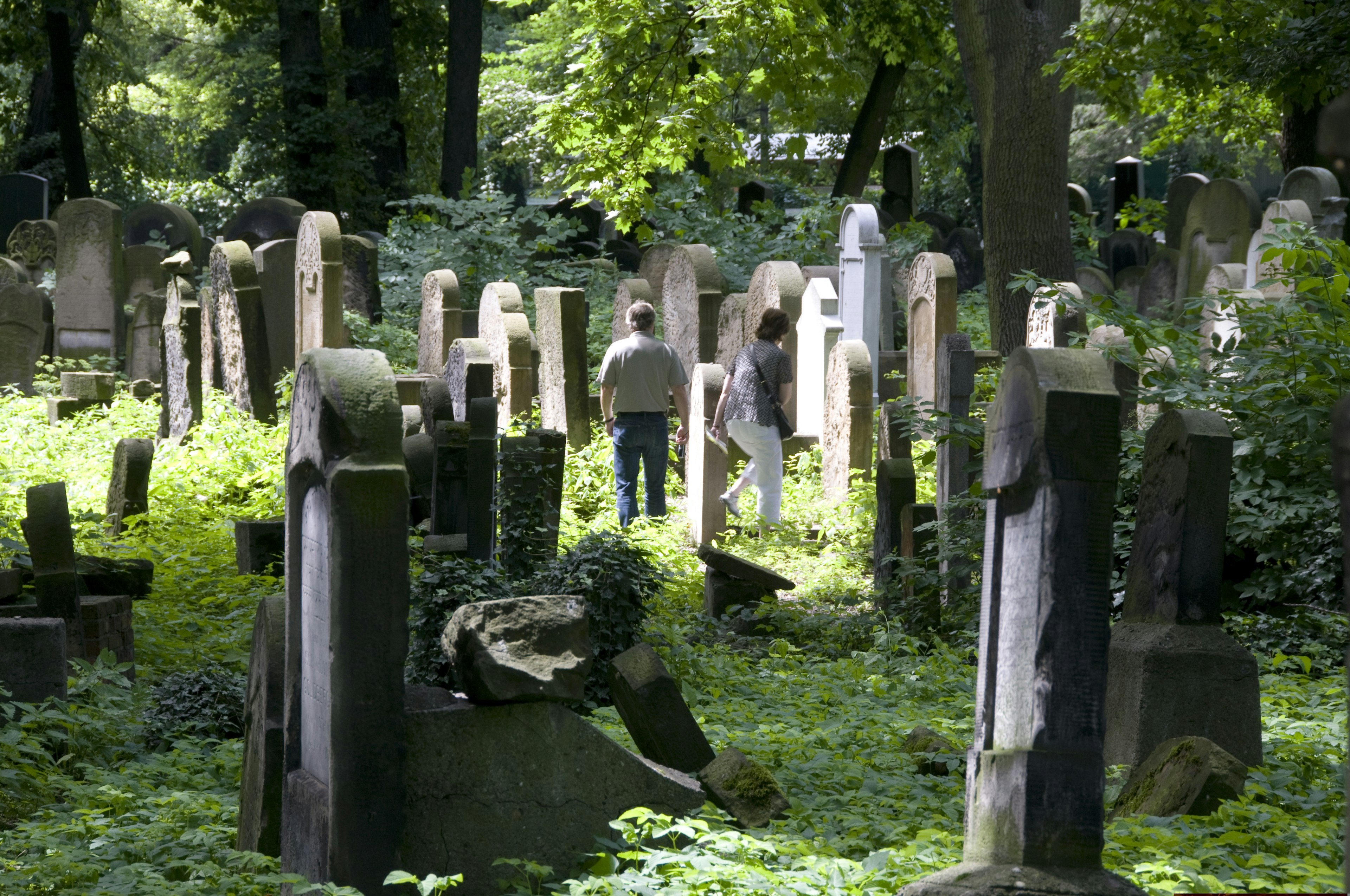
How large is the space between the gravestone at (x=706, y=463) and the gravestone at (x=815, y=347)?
1.27 metres

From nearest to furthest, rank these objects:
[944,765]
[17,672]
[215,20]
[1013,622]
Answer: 1. [1013,622]
2. [944,765]
3. [17,672]
4. [215,20]

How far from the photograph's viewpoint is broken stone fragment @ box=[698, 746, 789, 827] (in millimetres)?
4359

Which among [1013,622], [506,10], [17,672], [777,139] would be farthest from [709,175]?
[1013,622]

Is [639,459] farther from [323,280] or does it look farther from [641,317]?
[323,280]

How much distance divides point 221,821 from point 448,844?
3.46ft

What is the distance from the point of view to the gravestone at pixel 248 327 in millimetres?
12844

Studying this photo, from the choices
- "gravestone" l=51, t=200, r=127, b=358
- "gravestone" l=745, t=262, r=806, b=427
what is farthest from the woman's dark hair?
"gravestone" l=51, t=200, r=127, b=358

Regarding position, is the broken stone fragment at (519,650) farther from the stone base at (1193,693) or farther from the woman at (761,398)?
the woman at (761,398)

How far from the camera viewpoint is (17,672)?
5.58 metres

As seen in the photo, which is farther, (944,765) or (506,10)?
(506,10)

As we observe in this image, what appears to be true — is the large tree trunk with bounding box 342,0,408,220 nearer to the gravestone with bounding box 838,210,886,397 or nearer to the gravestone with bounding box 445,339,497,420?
the gravestone with bounding box 838,210,886,397

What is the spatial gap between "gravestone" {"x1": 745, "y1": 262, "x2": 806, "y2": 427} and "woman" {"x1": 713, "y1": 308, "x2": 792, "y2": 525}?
173 centimetres

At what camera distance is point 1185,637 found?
5.06m

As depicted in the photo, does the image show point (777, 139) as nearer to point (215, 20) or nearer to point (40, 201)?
point (215, 20)
